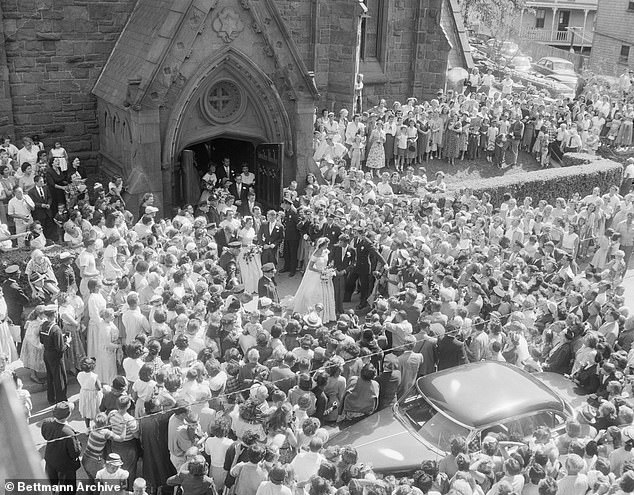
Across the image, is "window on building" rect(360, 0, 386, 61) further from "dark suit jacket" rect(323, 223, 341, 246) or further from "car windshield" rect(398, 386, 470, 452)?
"car windshield" rect(398, 386, 470, 452)

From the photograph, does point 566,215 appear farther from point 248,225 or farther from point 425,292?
point 248,225

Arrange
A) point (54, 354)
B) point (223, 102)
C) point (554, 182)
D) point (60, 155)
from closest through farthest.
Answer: point (54, 354) → point (60, 155) → point (223, 102) → point (554, 182)

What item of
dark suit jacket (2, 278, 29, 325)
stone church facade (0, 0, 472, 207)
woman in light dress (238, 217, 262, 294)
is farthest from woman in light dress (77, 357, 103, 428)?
stone church facade (0, 0, 472, 207)

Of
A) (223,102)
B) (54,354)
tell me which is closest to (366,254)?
(223,102)

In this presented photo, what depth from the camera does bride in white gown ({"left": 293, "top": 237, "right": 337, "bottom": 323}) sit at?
13656mm

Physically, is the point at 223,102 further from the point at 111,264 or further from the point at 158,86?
the point at 111,264

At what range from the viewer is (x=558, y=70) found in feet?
152

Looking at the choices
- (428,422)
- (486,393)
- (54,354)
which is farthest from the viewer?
(54,354)

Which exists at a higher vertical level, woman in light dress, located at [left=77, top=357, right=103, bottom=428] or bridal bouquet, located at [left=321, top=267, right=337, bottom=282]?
bridal bouquet, located at [left=321, top=267, right=337, bottom=282]

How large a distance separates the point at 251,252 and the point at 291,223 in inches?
71.8

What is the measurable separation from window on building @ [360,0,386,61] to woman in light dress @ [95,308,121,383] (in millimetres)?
17427

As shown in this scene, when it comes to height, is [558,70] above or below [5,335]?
above

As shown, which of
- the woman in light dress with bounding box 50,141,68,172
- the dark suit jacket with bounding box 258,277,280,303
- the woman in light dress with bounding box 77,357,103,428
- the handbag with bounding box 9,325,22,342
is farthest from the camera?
the woman in light dress with bounding box 50,141,68,172

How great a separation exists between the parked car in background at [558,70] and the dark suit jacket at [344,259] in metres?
A: 32.6
